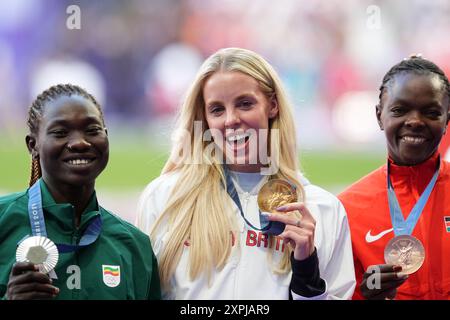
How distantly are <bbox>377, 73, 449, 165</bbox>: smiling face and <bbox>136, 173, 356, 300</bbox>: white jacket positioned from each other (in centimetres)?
42

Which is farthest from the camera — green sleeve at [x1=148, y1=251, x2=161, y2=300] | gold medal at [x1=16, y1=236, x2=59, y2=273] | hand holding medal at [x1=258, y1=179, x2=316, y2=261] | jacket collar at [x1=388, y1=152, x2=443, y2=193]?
jacket collar at [x1=388, y1=152, x2=443, y2=193]

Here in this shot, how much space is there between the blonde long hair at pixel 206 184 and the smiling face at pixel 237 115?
0.04 meters

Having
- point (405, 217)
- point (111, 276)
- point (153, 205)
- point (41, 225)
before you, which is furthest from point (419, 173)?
point (41, 225)

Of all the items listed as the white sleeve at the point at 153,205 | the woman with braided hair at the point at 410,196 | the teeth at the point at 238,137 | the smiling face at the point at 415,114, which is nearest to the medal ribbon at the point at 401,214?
the woman with braided hair at the point at 410,196

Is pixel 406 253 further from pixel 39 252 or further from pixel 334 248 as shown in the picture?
pixel 39 252

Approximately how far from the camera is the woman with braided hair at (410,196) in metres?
3.03

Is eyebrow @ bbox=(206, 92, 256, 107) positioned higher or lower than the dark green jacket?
higher

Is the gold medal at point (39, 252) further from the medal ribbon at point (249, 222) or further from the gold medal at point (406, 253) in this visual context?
the gold medal at point (406, 253)

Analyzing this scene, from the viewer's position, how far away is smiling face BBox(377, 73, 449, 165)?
10.2 ft

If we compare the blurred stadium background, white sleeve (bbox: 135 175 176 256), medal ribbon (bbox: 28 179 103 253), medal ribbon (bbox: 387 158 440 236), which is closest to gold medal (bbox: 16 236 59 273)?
medal ribbon (bbox: 28 179 103 253)

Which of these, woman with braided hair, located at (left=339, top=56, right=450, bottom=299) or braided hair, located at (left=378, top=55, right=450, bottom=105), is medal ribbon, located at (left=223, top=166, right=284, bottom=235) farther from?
Result: braided hair, located at (left=378, top=55, right=450, bottom=105)

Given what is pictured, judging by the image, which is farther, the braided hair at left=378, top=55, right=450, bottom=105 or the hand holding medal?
the braided hair at left=378, top=55, right=450, bottom=105
